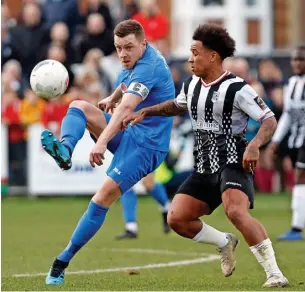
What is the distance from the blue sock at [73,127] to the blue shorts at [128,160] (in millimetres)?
376

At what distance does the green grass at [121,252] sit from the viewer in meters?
9.52

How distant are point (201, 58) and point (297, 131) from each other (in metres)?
5.20

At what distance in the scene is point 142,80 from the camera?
9.77m

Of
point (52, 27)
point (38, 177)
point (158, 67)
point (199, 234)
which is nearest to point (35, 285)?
point (199, 234)

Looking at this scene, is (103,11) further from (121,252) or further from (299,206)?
(121,252)

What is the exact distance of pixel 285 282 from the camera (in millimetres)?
9055

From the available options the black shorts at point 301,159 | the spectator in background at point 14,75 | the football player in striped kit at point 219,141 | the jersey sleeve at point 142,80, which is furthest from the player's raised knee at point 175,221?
the spectator in background at point 14,75

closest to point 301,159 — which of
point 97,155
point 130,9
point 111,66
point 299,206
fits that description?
point 299,206

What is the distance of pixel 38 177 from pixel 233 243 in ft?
37.8

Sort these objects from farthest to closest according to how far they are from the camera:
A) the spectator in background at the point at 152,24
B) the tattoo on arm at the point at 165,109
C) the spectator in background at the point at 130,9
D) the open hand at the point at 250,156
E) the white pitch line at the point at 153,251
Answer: the spectator in background at the point at 130,9
the spectator in background at the point at 152,24
the white pitch line at the point at 153,251
the tattoo on arm at the point at 165,109
the open hand at the point at 250,156

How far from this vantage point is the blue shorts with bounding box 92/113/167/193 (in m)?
9.77

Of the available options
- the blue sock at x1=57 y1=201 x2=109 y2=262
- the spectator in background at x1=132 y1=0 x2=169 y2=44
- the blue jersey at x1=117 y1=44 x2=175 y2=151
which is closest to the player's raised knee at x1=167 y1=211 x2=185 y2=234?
the blue sock at x1=57 y1=201 x2=109 y2=262

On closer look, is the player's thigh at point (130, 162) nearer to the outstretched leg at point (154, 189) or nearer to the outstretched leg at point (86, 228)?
the outstretched leg at point (86, 228)

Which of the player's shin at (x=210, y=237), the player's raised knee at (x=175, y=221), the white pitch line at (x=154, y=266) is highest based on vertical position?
the player's raised knee at (x=175, y=221)
